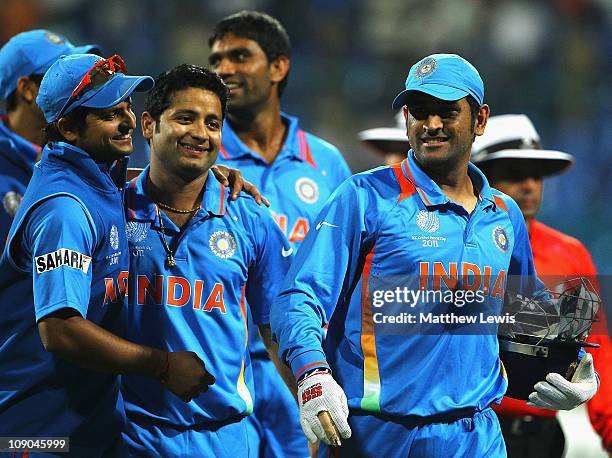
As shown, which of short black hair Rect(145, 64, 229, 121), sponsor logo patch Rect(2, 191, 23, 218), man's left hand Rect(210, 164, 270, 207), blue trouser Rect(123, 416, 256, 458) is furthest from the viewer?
sponsor logo patch Rect(2, 191, 23, 218)

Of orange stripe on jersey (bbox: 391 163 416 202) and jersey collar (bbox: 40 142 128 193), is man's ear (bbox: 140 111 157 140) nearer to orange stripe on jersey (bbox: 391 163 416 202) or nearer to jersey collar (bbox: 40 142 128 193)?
jersey collar (bbox: 40 142 128 193)

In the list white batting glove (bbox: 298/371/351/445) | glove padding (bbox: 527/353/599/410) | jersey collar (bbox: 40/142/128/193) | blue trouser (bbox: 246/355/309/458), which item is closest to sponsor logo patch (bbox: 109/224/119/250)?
jersey collar (bbox: 40/142/128/193)

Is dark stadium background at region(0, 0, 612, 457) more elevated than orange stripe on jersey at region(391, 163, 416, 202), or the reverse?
dark stadium background at region(0, 0, 612, 457)

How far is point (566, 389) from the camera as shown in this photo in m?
3.42

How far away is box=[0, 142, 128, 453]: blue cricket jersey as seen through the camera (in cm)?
320

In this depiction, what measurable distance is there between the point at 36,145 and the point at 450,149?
1982 mm

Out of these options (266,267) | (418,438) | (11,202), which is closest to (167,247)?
(266,267)

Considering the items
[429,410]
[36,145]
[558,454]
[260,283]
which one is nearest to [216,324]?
[260,283]

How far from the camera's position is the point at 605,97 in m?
9.80

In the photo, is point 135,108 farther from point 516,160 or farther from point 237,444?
point 237,444

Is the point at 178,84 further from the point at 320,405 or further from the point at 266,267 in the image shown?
the point at 320,405

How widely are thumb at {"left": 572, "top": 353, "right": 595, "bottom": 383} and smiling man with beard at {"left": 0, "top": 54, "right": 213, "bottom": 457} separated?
120 centimetres

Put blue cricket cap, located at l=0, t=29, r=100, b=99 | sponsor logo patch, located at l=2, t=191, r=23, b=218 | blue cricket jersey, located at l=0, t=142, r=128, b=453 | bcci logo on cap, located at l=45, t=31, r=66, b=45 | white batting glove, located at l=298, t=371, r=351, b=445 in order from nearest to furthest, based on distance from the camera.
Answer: white batting glove, located at l=298, t=371, r=351, b=445
blue cricket jersey, located at l=0, t=142, r=128, b=453
sponsor logo patch, located at l=2, t=191, r=23, b=218
blue cricket cap, located at l=0, t=29, r=100, b=99
bcci logo on cap, located at l=45, t=31, r=66, b=45

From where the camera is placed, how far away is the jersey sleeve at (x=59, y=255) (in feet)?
10.0
